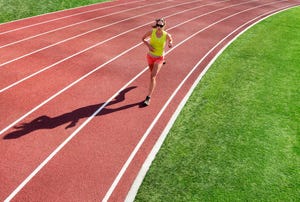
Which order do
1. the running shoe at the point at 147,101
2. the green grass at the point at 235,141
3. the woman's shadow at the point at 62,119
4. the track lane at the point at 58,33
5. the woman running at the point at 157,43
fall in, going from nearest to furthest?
the green grass at the point at 235,141, the woman's shadow at the point at 62,119, the woman running at the point at 157,43, the running shoe at the point at 147,101, the track lane at the point at 58,33

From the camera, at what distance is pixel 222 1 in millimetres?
21516

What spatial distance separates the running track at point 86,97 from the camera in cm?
613

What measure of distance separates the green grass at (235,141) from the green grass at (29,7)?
30.8 ft

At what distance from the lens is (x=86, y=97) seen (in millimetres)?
8781

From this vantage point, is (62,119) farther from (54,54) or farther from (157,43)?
(54,54)

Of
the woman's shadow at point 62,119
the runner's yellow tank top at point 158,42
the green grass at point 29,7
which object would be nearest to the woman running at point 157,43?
the runner's yellow tank top at point 158,42

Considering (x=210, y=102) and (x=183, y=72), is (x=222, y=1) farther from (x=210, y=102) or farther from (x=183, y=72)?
(x=210, y=102)

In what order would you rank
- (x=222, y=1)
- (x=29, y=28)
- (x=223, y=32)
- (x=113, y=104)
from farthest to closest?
(x=222, y=1) < (x=223, y=32) < (x=29, y=28) < (x=113, y=104)

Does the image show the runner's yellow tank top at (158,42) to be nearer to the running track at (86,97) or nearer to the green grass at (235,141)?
the running track at (86,97)

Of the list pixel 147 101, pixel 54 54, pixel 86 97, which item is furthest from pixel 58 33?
pixel 147 101

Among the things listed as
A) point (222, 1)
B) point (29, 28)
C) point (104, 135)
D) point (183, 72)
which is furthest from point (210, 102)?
point (222, 1)

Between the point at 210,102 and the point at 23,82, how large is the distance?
5105 mm

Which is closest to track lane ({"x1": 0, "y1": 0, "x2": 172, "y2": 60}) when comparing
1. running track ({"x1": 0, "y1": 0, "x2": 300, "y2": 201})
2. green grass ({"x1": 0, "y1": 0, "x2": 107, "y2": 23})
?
running track ({"x1": 0, "y1": 0, "x2": 300, "y2": 201})

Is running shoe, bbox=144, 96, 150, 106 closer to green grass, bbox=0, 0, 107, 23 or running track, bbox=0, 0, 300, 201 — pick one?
running track, bbox=0, 0, 300, 201
